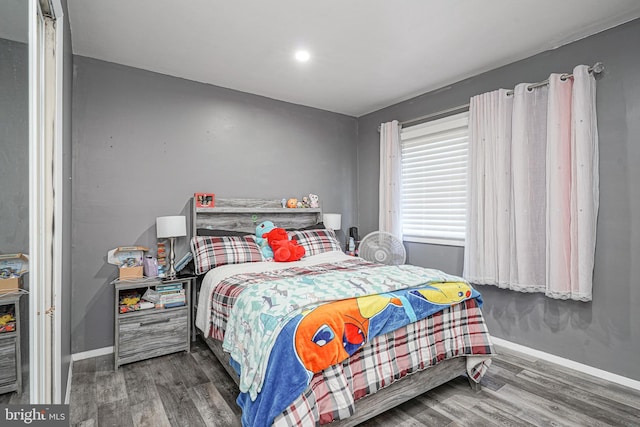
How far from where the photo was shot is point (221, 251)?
3.09 meters

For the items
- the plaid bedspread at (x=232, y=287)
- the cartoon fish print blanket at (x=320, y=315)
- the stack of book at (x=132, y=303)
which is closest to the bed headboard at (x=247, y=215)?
the stack of book at (x=132, y=303)

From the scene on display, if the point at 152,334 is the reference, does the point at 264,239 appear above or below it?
above

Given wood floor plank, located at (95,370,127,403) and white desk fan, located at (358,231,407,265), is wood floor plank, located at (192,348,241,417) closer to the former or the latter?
wood floor plank, located at (95,370,127,403)

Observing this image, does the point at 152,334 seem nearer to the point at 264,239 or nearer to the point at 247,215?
the point at 264,239

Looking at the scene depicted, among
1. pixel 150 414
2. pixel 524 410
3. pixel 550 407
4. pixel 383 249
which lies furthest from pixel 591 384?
pixel 150 414

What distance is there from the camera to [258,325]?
5.82 ft

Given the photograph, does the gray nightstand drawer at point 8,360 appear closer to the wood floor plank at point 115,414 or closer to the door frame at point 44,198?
the door frame at point 44,198

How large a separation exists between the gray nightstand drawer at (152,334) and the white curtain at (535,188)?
2.72 metres

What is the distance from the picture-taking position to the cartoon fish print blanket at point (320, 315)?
161 centimetres

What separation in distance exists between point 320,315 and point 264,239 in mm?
1845

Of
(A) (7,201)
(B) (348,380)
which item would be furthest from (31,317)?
(B) (348,380)

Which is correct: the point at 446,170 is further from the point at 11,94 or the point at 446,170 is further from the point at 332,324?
the point at 11,94

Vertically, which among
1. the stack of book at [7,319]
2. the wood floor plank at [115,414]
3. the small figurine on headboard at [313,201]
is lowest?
the wood floor plank at [115,414]

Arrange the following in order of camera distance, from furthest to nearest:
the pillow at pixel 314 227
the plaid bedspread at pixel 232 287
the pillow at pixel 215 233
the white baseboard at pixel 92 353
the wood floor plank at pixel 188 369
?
the pillow at pixel 314 227 → the pillow at pixel 215 233 → the white baseboard at pixel 92 353 → the wood floor plank at pixel 188 369 → the plaid bedspread at pixel 232 287
